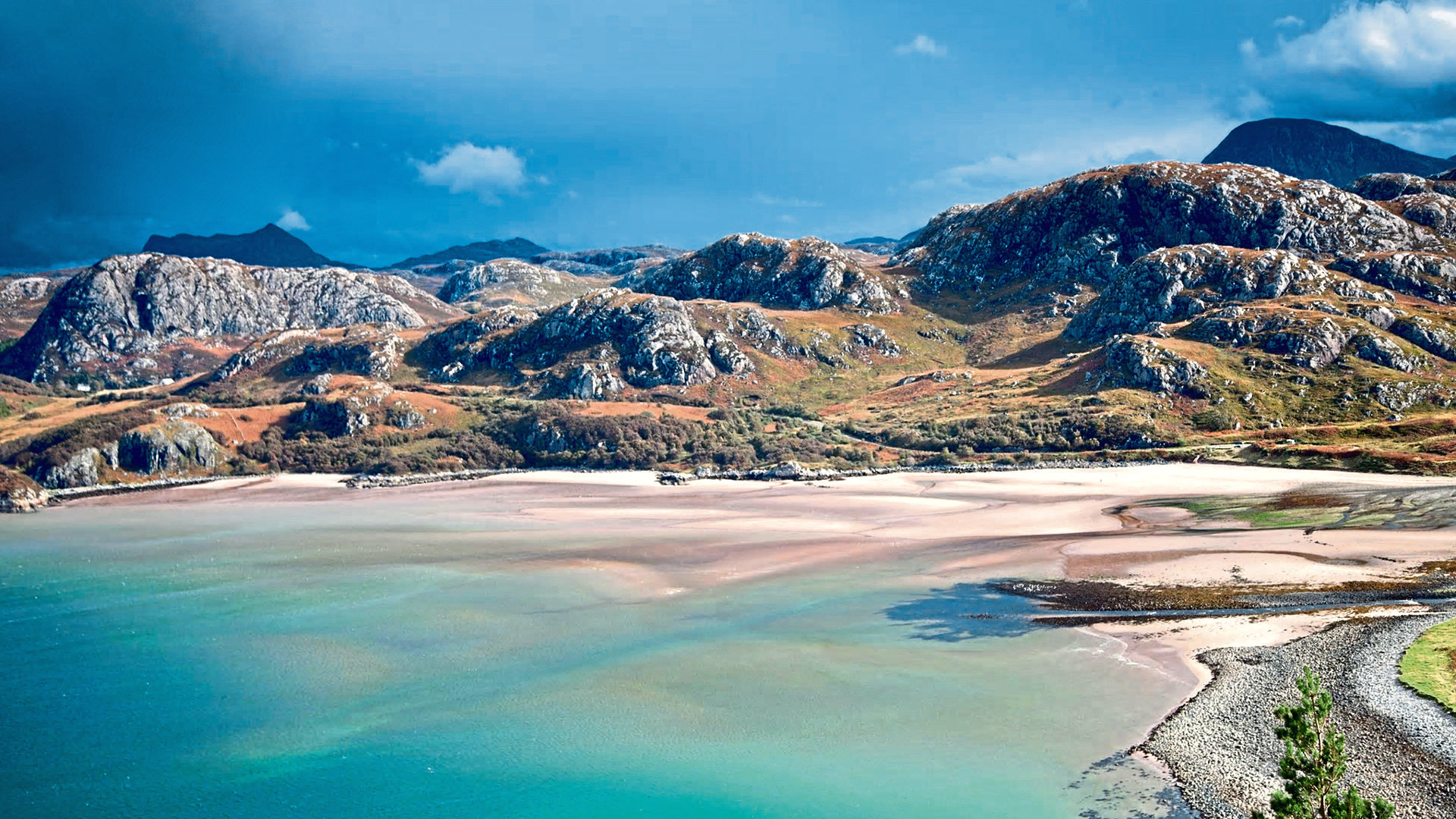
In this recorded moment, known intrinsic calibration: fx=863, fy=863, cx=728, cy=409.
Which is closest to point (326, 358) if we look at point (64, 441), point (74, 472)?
point (64, 441)

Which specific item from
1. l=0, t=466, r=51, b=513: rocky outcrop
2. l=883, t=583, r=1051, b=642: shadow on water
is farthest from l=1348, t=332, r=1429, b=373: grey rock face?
l=0, t=466, r=51, b=513: rocky outcrop

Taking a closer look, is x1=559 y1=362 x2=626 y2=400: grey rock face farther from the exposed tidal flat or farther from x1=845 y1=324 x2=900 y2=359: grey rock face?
the exposed tidal flat

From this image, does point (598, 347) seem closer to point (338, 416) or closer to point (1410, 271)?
point (338, 416)

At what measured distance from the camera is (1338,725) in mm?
26062

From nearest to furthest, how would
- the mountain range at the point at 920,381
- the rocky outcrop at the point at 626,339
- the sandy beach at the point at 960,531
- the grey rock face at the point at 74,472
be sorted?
the sandy beach at the point at 960,531
the grey rock face at the point at 74,472
the mountain range at the point at 920,381
the rocky outcrop at the point at 626,339

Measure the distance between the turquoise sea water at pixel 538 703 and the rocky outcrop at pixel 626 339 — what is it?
108 metres

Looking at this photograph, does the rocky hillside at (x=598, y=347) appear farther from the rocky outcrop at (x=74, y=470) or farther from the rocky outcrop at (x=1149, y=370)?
the rocky outcrop at (x=74, y=470)

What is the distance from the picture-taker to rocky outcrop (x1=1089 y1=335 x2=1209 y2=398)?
376 feet

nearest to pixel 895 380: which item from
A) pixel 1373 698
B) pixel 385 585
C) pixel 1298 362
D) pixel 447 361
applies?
pixel 1298 362

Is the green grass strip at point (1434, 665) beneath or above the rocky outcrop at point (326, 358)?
beneath

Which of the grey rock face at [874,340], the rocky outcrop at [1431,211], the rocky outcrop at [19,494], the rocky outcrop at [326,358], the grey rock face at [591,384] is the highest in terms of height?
the rocky outcrop at [1431,211]

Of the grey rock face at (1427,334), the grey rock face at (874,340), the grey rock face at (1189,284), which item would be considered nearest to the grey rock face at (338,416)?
the grey rock face at (874,340)

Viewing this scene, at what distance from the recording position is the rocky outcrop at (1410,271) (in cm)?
14925

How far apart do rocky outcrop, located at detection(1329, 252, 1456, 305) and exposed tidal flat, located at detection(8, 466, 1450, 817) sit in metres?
125
